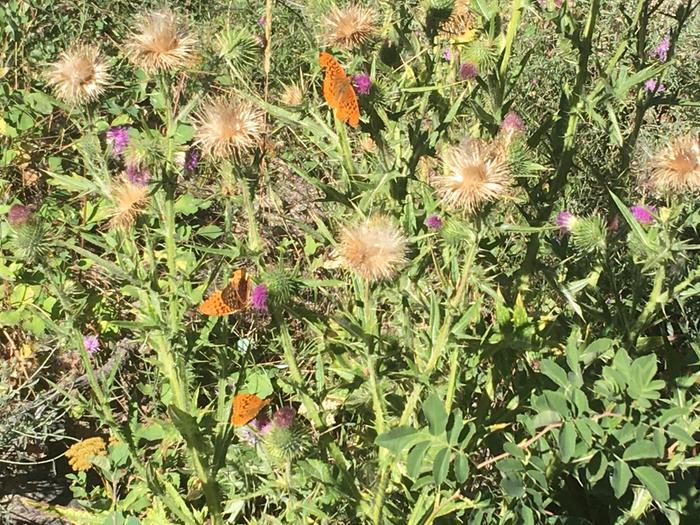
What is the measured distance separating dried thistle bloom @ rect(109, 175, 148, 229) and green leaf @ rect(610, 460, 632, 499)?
1013 mm

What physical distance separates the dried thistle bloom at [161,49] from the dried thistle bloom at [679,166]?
969 millimetres

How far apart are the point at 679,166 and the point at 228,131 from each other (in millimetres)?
880

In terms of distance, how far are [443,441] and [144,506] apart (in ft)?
3.44

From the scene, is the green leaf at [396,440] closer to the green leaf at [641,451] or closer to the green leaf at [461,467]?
the green leaf at [461,467]

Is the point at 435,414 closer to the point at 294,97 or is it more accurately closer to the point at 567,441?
the point at 567,441

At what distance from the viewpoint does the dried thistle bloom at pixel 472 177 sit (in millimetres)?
1207

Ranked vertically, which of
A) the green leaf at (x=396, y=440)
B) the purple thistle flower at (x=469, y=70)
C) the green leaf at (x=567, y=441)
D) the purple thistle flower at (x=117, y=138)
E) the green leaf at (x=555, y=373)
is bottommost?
the green leaf at (x=396, y=440)

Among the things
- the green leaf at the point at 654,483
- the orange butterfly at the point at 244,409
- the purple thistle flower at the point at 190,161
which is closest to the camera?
the green leaf at the point at 654,483

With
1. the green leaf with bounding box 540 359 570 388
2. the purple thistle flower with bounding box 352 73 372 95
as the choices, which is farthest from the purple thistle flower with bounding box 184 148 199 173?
the green leaf with bounding box 540 359 570 388

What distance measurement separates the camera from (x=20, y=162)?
2.90 m

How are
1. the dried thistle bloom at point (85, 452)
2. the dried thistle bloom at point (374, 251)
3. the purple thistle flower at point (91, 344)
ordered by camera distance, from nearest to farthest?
the dried thistle bloom at point (374, 251)
the dried thistle bloom at point (85, 452)
the purple thistle flower at point (91, 344)

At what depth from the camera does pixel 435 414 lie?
1.24 metres

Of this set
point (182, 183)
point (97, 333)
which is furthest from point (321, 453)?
point (182, 183)

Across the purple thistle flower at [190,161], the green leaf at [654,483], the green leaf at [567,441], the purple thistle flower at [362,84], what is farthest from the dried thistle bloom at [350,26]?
the green leaf at [654,483]
